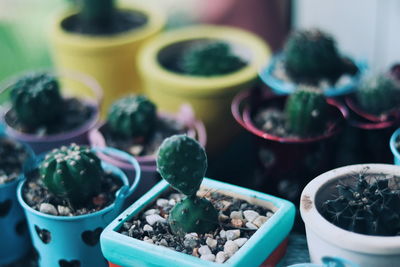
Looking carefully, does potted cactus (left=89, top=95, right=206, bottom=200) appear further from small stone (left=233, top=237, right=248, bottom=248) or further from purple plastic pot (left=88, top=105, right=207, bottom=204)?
small stone (left=233, top=237, right=248, bottom=248)

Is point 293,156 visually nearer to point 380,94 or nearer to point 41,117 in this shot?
point 380,94

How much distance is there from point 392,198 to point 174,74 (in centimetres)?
88

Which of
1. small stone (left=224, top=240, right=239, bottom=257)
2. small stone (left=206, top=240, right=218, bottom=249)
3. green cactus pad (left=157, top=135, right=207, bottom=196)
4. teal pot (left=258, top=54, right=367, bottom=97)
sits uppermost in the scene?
green cactus pad (left=157, top=135, right=207, bottom=196)

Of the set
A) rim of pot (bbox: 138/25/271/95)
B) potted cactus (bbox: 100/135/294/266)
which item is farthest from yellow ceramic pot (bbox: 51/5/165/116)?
potted cactus (bbox: 100/135/294/266)

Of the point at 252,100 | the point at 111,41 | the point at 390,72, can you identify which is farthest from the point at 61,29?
the point at 390,72

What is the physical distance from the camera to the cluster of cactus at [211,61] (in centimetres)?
182

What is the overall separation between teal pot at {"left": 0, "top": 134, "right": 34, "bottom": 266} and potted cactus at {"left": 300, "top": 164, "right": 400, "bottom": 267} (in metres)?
0.72

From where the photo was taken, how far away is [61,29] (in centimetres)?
214

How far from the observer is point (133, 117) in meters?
1.59

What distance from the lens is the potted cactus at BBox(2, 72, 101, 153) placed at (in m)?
1.64

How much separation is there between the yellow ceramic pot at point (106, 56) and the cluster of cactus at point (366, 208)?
1064mm

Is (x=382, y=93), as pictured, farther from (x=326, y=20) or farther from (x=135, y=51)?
(x=135, y=51)

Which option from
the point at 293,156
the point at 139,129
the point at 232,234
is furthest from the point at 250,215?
the point at 139,129

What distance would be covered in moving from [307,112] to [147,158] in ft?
1.37
